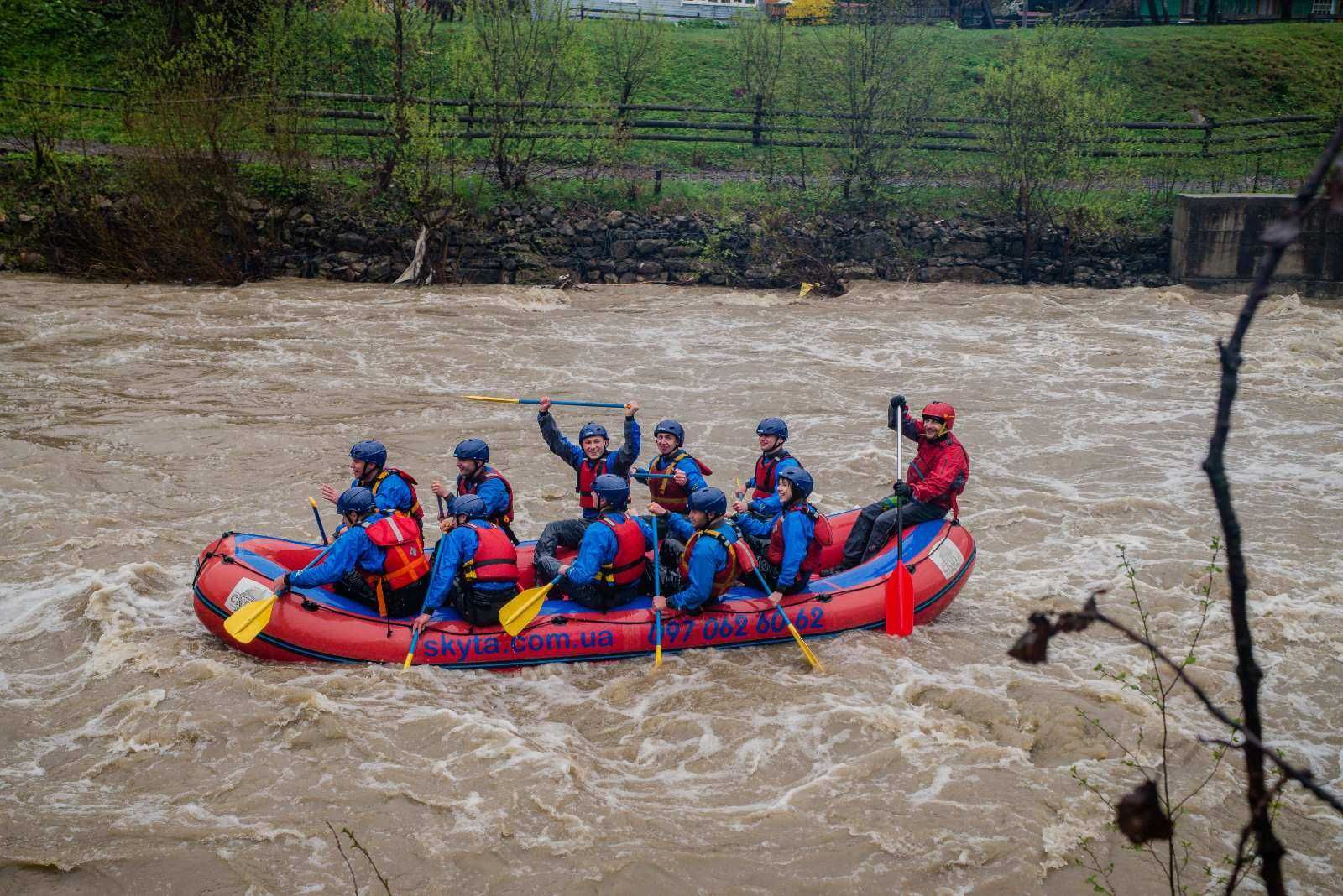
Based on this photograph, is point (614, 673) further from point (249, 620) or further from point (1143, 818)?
point (1143, 818)

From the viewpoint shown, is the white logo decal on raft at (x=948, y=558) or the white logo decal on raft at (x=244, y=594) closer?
the white logo decal on raft at (x=244, y=594)

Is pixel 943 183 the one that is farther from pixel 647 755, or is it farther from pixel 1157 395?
pixel 647 755

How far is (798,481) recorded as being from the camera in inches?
267

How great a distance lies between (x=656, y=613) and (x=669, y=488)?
3.05 ft

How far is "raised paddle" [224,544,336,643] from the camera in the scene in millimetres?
6414

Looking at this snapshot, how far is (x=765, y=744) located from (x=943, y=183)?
A: 1652 cm

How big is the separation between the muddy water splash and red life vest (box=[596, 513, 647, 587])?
542mm

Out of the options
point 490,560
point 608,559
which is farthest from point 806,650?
point 490,560

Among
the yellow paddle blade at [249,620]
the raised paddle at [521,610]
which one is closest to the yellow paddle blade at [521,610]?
the raised paddle at [521,610]

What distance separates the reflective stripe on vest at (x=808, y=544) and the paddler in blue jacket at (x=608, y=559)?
79 centimetres

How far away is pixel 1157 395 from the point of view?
13.0 m

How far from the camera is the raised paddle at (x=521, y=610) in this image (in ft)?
21.3

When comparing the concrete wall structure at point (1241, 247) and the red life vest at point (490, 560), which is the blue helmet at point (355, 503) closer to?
the red life vest at point (490, 560)

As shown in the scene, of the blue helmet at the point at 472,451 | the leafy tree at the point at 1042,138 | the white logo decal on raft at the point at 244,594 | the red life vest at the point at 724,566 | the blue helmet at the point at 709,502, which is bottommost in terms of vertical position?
the white logo decal on raft at the point at 244,594
